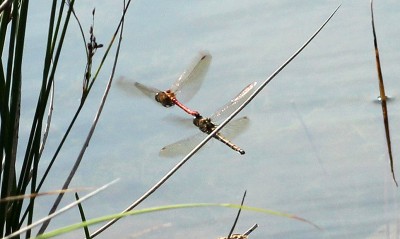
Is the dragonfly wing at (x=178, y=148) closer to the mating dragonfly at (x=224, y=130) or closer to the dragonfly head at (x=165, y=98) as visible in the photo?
the mating dragonfly at (x=224, y=130)

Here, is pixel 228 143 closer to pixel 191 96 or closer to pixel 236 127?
pixel 236 127

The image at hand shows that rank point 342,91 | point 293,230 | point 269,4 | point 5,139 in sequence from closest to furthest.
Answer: point 5,139, point 293,230, point 342,91, point 269,4

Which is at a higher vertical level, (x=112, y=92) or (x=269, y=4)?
(x=269, y=4)

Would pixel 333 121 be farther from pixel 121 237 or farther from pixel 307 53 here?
pixel 121 237

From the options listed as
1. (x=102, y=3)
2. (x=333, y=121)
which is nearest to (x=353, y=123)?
(x=333, y=121)

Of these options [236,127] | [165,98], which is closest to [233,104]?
[236,127]

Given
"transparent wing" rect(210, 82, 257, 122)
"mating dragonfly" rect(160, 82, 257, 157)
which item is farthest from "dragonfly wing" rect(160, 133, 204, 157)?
"transparent wing" rect(210, 82, 257, 122)

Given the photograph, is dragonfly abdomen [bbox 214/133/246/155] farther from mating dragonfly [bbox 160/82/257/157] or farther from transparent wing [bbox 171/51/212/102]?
transparent wing [bbox 171/51/212/102]
